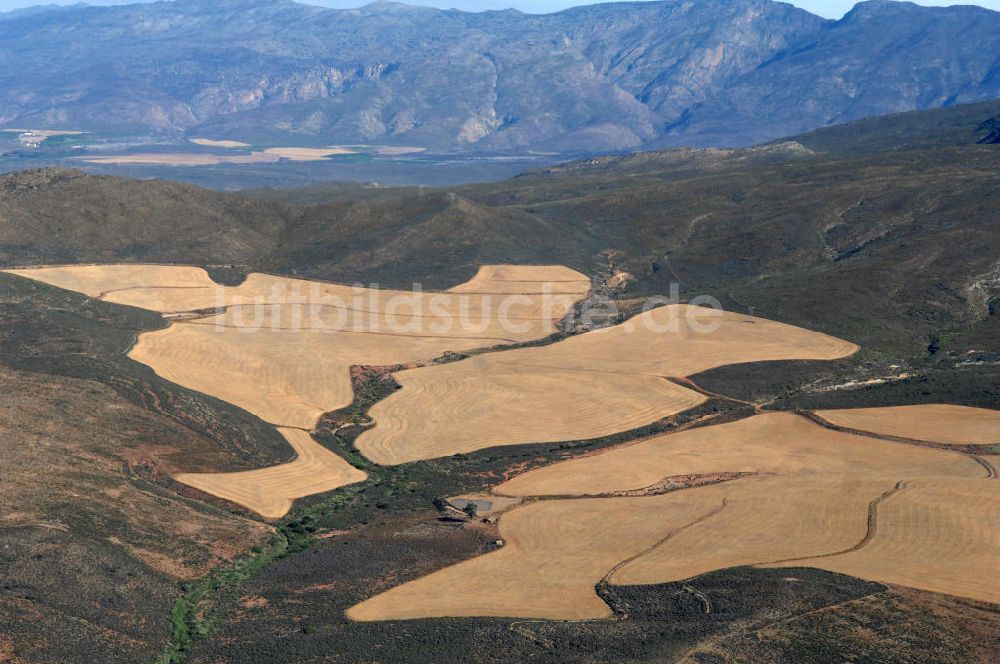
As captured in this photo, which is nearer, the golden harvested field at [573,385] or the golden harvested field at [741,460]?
the golden harvested field at [741,460]

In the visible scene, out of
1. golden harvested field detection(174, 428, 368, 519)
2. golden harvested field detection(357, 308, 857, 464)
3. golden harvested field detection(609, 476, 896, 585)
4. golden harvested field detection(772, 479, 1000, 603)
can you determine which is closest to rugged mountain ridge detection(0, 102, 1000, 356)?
golden harvested field detection(357, 308, 857, 464)

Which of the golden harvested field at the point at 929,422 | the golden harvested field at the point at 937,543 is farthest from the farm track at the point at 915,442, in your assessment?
the golden harvested field at the point at 937,543

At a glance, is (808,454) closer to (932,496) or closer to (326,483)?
(932,496)

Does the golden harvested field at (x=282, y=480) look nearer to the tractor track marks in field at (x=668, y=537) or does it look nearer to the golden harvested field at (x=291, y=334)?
the golden harvested field at (x=291, y=334)

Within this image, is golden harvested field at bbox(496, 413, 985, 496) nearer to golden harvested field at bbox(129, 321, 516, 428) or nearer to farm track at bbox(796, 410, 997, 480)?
farm track at bbox(796, 410, 997, 480)

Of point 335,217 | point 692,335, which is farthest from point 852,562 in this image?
point 335,217

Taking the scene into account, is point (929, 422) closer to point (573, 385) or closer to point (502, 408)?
point (573, 385)

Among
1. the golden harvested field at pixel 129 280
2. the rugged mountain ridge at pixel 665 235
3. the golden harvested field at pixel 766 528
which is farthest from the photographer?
the golden harvested field at pixel 129 280
